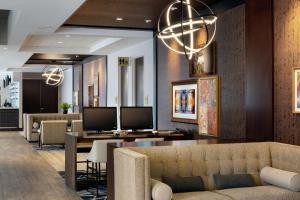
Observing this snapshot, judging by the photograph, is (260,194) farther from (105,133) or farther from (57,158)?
(57,158)

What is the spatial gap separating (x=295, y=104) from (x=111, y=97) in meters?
8.09

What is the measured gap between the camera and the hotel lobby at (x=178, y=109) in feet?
15.5

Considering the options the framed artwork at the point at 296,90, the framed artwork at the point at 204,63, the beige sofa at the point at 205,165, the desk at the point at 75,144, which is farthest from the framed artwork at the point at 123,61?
the beige sofa at the point at 205,165

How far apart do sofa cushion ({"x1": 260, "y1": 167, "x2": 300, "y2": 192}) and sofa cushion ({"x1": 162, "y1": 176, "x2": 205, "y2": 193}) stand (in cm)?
77

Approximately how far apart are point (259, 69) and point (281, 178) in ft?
6.03

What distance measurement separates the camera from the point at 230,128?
6559mm

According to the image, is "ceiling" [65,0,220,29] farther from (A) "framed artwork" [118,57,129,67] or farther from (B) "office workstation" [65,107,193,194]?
(A) "framed artwork" [118,57,129,67]

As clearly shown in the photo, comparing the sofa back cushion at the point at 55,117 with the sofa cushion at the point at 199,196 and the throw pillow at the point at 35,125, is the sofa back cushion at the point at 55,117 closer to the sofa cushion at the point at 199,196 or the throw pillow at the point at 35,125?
the throw pillow at the point at 35,125

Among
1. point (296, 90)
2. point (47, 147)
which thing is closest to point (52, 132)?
point (47, 147)

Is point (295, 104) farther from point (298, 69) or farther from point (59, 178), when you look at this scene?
point (59, 178)

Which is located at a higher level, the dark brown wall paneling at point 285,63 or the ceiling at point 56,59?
the ceiling at point 56,59

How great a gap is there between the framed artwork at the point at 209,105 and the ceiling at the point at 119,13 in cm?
134

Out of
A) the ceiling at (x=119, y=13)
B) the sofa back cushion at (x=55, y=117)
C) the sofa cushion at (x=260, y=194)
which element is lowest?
the sofa cushion at (x=260, y=194)

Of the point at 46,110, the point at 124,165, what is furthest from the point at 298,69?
the point at 46,110
